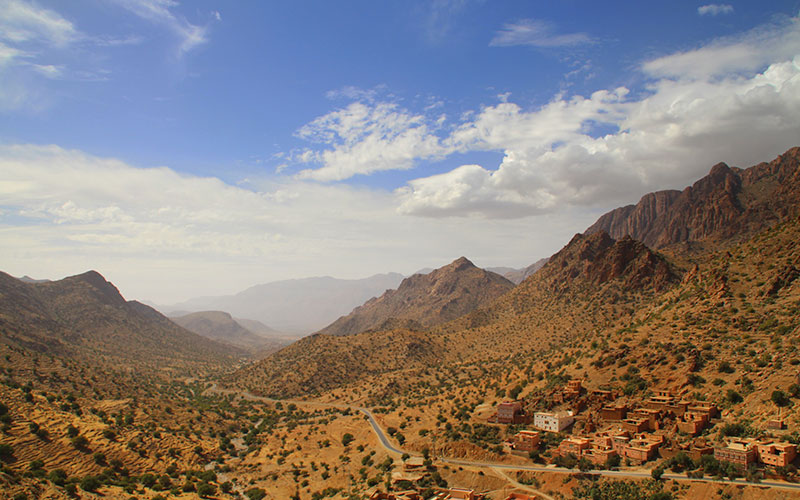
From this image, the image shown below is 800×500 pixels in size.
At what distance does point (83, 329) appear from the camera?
→ 15500cm

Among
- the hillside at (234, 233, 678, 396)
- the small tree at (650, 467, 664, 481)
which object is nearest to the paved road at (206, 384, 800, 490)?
the small tree at (650, 467, 664, 481)

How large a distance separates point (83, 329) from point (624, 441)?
170m

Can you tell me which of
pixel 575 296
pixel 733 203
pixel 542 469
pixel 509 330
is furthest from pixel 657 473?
pixel 733 203

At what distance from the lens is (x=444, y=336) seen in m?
144

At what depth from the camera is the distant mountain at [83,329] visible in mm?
116438

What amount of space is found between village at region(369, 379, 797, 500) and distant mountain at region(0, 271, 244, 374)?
101 m

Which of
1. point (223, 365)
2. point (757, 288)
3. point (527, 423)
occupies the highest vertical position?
point (757, 288)

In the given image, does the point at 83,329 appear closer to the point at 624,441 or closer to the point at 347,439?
the point at 347,439

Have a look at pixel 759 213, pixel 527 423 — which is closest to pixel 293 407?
pixel 527 423

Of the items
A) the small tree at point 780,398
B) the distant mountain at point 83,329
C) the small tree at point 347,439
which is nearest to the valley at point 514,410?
the small tree at point 780,398

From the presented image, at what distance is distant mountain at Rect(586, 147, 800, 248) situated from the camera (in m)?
128

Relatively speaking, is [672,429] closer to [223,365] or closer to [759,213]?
[759,213]

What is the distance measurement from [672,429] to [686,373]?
1065 cm

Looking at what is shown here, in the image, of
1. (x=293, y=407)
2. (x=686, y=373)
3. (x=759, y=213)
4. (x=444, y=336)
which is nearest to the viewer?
(x=686, y=373)
